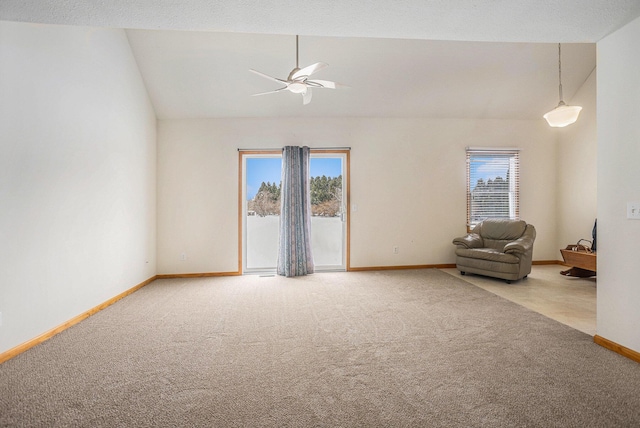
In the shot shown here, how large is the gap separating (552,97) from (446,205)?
260cm

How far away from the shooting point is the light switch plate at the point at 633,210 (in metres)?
2.21

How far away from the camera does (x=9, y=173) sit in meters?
2.27

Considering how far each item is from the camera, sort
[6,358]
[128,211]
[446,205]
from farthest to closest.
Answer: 1. [446,205]
2. [128,211]
3. [6,358]

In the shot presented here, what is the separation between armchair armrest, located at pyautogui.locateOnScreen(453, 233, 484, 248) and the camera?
505 centimetres

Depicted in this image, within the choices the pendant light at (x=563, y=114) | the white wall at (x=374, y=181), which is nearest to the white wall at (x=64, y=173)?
the white wall at (x=374, y=181)

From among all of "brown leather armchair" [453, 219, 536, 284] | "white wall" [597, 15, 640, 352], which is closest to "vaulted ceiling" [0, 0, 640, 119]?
"white wall" [597, 15, 640, 352]

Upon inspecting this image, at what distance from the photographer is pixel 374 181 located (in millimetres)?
5465

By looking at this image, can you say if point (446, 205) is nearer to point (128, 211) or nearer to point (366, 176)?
point (366, 176)

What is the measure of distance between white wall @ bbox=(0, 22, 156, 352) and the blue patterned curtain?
2221 mm

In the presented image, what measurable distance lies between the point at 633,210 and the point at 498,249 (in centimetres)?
292

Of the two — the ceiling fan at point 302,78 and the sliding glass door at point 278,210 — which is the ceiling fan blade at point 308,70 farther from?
the sliding glass door at point 278,210

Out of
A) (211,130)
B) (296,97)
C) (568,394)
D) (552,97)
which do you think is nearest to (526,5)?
(568,394)

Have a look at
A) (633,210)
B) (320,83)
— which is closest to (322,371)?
(633,210)

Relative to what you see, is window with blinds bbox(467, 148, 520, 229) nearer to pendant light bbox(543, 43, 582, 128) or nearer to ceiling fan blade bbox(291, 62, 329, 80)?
pendant light bbox(543, 43, 582, 128)
